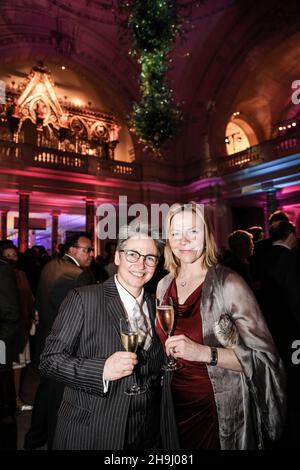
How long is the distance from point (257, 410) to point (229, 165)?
1569cm

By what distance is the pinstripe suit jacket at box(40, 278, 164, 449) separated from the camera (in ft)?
5.22

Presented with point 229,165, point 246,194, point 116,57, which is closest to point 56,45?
point 116,57

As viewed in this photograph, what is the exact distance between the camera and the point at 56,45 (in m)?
15.7

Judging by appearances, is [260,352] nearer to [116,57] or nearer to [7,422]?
[7,422]

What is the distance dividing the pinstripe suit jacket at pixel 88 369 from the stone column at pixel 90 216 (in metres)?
13.5

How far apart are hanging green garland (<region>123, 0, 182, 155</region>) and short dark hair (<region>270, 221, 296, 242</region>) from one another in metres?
8.40

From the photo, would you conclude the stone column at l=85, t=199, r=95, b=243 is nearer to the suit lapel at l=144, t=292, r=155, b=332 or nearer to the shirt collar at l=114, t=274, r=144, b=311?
the suit lapel at l=144, t=292, r=155, b=332

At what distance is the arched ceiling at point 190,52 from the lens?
1484cm

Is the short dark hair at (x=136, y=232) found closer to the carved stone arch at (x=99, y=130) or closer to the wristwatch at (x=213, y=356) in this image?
the wristwatch at (x=213, y=356)

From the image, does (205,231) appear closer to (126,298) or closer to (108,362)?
(126,298)

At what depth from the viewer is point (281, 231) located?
11.9 feet

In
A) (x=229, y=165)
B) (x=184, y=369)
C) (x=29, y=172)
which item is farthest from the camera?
(x=229, y=165)

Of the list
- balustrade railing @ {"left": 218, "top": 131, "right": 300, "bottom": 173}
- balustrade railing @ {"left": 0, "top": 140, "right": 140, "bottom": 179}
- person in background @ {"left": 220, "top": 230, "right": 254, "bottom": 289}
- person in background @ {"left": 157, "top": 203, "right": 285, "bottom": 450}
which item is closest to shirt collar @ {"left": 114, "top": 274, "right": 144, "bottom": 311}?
person in background @ {"left": 157, "top": 203, "right": 285, "bottom": 450}

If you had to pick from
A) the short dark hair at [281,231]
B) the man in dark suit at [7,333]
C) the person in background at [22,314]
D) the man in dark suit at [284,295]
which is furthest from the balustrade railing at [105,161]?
the man in dark suit at [7,333]
